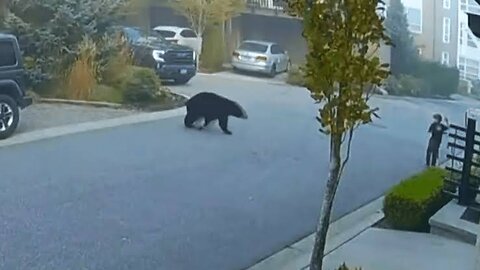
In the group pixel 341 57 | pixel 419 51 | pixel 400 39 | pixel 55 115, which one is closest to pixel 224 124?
pixel 55 115

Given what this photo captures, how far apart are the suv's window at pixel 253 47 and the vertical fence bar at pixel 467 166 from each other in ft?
4.40

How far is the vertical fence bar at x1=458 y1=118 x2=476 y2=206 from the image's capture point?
16.4 feet

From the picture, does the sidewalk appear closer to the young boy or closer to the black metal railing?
the black metal railing

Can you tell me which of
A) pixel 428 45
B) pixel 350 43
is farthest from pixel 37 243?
pixel 428 45

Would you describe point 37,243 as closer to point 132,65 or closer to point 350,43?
point 132,65

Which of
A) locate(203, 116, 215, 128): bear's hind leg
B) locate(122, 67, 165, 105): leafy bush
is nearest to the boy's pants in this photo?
locate(203, 116, 215, 128): bear's hind leg

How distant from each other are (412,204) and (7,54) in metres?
2.37

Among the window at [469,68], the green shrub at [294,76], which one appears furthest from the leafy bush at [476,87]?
the green shrub at [294,76]

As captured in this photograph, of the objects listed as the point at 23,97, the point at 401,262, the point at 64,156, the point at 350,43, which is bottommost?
the point at 401,262

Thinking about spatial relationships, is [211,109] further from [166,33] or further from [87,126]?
[87,126]

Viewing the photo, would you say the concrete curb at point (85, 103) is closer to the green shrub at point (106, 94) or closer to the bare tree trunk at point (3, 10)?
the green shrub at point (106, 94)

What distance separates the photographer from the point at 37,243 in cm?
381

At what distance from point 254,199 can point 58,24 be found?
4.70 ft

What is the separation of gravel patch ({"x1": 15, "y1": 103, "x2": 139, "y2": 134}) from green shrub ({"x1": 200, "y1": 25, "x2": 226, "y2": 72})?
0.61m
